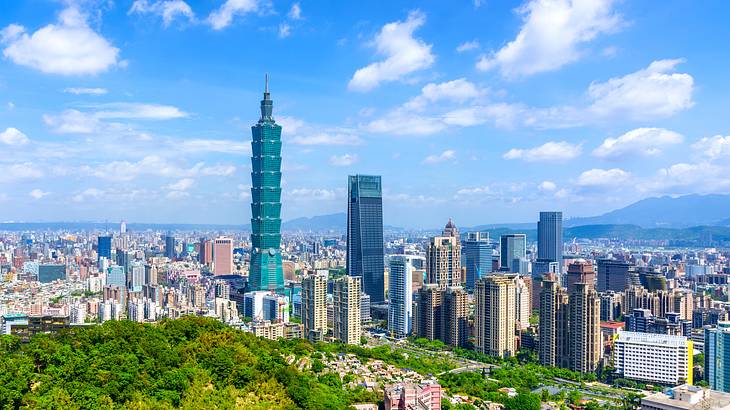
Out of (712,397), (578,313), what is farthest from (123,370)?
(578,313)

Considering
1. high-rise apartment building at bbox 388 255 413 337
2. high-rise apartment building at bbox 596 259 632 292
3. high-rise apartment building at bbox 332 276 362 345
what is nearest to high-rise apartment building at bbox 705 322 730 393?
high-rise apartment building at bbox 332 276 362 345

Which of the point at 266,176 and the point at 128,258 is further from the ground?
the point at 266,176

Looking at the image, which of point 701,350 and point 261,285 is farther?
point 261,285

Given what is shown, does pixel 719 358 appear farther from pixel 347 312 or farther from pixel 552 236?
pixel 552 236

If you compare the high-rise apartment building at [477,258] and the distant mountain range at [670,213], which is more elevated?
the distant mountain range at [670,213]

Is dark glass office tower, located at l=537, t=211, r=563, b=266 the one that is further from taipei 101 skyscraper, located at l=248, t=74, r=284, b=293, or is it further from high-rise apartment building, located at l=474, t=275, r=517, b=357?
high-rise apartment building, located at l=474, t=275, r=517, b=357

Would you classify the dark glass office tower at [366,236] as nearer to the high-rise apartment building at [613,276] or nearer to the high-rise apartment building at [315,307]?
the high-rise apartment building at [315,307]

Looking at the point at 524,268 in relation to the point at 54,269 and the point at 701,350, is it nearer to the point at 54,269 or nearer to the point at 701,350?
the point at 701,350

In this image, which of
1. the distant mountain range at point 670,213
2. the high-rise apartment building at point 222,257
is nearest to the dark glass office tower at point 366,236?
the high-rise apartment building at point 222,257
